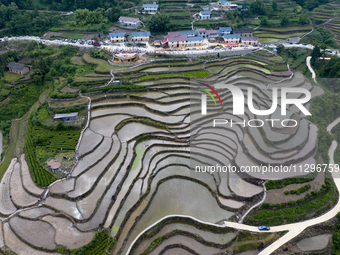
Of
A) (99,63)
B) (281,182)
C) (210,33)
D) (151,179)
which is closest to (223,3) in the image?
(210,33)

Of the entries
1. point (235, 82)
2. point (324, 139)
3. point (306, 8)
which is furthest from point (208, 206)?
point (306, 8)

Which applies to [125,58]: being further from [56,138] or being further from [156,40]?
[56,138]

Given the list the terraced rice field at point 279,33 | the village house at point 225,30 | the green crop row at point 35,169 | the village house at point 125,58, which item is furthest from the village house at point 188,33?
the green crop row at point 35,169

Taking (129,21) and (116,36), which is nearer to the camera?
(116,36)

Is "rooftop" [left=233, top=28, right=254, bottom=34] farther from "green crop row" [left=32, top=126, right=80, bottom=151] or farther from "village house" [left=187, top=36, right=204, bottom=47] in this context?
"green crop row" [left=32, top=126, right=80, bottom=151]

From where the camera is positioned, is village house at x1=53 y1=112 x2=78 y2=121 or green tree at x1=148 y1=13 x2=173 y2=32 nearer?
village house at x1=53 y1=112 x2=78 y2=121

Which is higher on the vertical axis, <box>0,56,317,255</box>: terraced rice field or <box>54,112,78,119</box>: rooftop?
<box>54,112,78,119</box>: rooftop

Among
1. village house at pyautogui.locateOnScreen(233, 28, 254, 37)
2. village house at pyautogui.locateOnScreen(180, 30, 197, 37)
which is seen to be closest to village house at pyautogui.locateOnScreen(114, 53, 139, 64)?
village house at pyautogui.locateOnScreen(180, 30, 197, 37)
